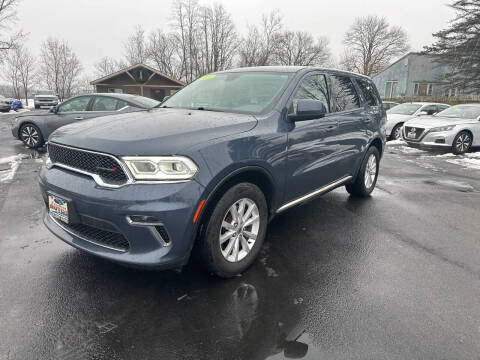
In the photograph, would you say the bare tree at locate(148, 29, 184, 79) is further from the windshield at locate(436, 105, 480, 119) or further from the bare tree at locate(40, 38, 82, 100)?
the windshield at locate(436, 105, 480, 119)

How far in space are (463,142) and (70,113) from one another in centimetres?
1162

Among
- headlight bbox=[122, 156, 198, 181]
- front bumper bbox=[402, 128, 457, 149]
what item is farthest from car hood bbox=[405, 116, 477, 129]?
headlight bbox=[122, 156, 198, 181]

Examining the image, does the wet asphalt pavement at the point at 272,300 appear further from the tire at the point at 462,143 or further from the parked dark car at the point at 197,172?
the tire at the point at 462,143

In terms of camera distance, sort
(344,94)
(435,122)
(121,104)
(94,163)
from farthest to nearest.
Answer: (435,122) → (121,104) → (344,94) → (94,163)

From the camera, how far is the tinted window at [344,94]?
4.18 metres

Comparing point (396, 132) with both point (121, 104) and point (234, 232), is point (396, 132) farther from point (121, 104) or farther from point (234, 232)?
point (234, 232)

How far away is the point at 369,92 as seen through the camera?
5.17 metres

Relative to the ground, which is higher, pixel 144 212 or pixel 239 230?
pixel 144 212

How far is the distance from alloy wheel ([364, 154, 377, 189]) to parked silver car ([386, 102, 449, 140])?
28.4ft

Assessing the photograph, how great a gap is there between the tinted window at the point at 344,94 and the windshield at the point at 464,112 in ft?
27.6

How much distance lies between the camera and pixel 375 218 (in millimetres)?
4523

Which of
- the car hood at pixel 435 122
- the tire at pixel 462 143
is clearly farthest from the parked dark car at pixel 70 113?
the tire at pixel 462 143

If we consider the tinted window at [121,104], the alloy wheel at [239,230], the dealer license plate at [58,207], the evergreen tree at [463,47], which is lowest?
the alloy wheel at [239,230]

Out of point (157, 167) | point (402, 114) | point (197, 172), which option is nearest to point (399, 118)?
point (402, 114)
